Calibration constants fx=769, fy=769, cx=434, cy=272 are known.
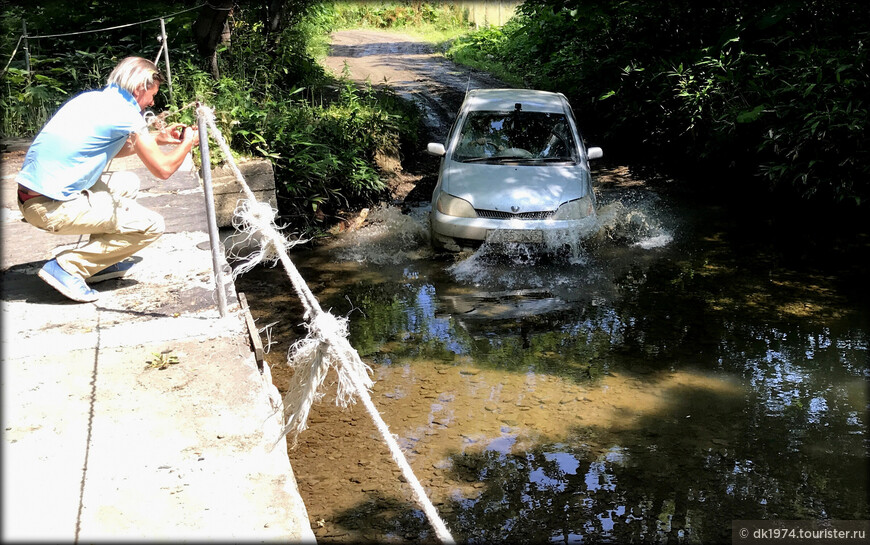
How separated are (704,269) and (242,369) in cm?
572

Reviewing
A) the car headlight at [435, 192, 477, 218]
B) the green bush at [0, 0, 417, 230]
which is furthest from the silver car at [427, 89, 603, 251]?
the green bush at [0, 0, 417, 230]

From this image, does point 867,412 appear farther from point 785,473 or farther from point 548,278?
point 548,278

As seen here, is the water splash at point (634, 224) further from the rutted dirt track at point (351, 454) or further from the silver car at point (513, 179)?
the rutted dirt track at point (351, 454)

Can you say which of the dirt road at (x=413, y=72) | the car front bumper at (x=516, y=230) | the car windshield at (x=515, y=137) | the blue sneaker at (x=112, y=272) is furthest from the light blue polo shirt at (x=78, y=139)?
the dirt road at (x=413, y=72)

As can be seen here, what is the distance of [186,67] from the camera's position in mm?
10469

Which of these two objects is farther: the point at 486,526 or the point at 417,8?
the point at 417,8

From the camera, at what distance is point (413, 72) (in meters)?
21.0

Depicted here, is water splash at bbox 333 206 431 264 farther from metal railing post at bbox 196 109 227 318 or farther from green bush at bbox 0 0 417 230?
metal railing post at bbox 196 109 227 318

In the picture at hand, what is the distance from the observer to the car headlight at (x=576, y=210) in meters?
7.86

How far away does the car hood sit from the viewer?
7867 mm

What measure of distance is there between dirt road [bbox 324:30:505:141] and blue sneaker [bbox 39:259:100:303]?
9.77 m

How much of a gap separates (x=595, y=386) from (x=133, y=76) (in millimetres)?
3792

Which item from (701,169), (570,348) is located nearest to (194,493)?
(570,348)

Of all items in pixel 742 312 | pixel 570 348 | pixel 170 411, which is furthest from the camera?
pixel 742 312
